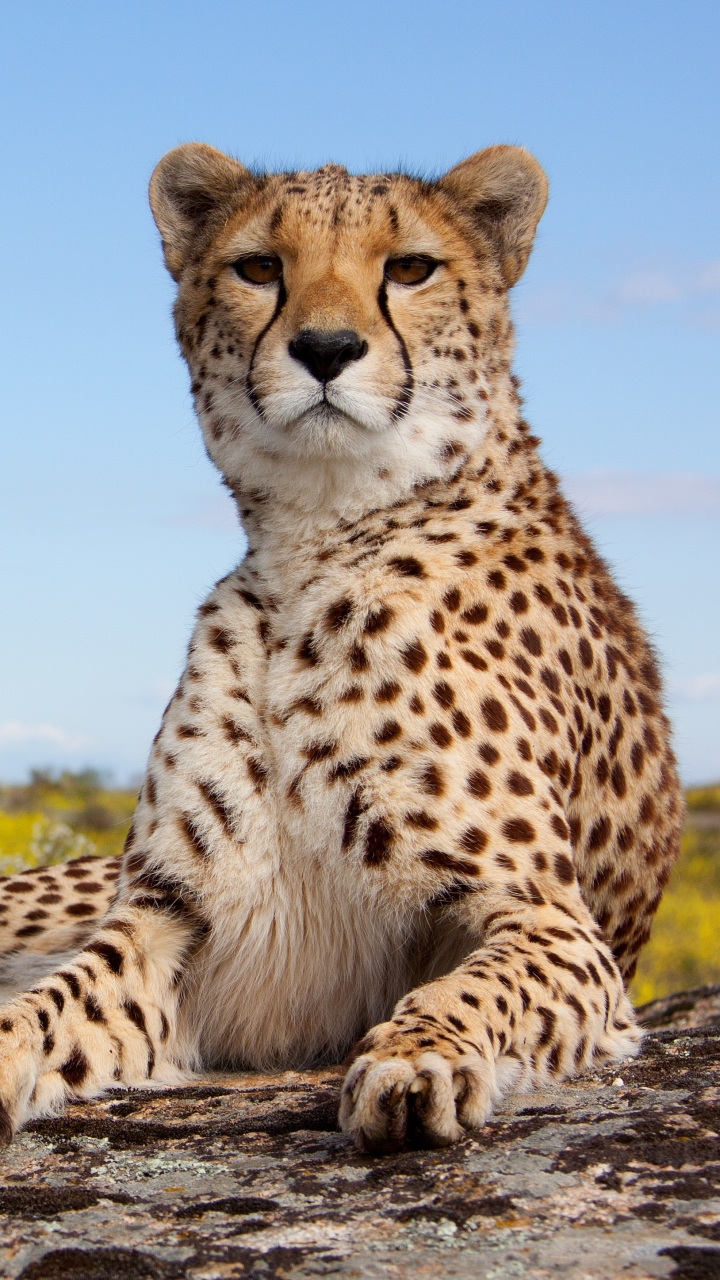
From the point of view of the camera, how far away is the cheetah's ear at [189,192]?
383 centimetres

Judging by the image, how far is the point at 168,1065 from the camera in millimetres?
3309

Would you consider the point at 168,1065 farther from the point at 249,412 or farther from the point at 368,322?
the point at 368,322

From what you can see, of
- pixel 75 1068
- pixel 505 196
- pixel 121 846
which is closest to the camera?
pixel 75 1068

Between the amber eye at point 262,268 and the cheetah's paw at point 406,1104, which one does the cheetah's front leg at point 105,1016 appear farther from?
the amber eye at point 262,268

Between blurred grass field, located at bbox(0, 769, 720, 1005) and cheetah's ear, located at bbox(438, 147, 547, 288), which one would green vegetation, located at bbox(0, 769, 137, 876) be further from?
cheetah's ear, located at bbox(438, 147, 547, 288)

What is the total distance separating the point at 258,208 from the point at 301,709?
4.21ft

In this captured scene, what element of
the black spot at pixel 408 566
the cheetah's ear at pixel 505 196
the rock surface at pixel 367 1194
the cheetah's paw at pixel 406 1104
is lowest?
the rock surface at pixel 367 1194

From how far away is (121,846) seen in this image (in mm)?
10648

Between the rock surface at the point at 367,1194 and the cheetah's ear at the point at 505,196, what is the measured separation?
2.13 metres

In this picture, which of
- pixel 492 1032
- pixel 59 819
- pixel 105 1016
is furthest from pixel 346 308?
pixel 59 819

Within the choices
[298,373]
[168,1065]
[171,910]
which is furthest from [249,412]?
[168,1065]

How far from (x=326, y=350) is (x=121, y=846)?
807cm

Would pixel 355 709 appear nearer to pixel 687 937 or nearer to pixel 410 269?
pixel 410 269

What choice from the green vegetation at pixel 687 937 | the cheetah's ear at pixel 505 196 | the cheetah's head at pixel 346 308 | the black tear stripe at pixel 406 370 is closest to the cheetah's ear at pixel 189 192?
the cheetah's head at pixel 346 308
